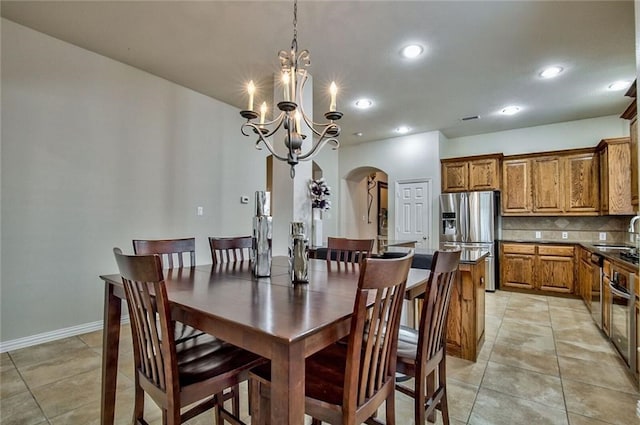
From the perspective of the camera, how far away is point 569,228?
499 cm

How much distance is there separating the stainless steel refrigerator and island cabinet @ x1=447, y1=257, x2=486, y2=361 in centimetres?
235

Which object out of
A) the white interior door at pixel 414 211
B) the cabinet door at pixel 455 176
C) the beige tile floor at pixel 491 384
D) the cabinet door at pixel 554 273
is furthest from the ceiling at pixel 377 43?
the beige tile floor at pixel 491 384

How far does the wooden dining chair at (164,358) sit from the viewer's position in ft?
3.43

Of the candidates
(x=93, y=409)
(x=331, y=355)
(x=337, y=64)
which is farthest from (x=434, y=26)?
(x=93, y=409)

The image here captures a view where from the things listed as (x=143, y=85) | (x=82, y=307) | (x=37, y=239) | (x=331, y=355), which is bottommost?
(x=82, y=307)

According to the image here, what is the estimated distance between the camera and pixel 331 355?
1.31 m

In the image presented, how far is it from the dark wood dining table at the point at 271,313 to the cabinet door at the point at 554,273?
400 centimetres

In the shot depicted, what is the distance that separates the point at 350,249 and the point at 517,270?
3.83 meters

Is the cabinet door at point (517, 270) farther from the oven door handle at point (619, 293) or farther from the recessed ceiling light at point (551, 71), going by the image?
the recessed ceiling light at point (551, 71)

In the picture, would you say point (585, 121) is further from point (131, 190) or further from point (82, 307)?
point (82, 307)

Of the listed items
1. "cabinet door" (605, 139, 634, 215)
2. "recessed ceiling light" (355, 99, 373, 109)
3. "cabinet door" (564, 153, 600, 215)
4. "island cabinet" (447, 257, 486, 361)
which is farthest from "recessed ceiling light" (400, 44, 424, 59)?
"cabinet door" (564, 153, 600, 215)

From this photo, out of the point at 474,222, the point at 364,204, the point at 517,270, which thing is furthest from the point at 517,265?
the point at 364,204

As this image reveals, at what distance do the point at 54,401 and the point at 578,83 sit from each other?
5609 mm

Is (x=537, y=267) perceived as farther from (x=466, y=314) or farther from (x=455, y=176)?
(x=466, y=314)
